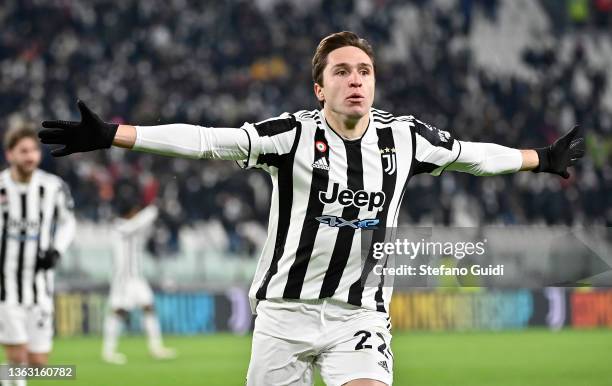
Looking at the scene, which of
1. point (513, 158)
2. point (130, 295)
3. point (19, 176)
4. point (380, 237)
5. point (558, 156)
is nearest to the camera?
point (380, 237)

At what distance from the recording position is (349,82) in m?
4.64

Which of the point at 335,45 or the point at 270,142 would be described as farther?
the point at 335,45

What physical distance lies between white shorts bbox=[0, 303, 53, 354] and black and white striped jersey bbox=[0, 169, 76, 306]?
0.06 m

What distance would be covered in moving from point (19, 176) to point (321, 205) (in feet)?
13.0

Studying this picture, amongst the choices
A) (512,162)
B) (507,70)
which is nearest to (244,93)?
(507,70)

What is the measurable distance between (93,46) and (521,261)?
16835mm

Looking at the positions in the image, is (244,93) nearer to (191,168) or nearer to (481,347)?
(191,168)

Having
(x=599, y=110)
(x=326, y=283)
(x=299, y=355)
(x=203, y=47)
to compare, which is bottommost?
(x=299, y=355)

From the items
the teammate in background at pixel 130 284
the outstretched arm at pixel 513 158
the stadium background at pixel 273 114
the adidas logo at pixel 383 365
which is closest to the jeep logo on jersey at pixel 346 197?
the outstretched arm at pixel 513 158

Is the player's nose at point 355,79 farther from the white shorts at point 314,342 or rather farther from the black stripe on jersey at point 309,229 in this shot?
the white shorts at point 314,342

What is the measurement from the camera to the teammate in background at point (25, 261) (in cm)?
793

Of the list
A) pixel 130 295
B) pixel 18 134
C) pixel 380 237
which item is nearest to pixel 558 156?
pixel 380 237

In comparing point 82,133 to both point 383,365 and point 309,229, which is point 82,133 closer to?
point 309,229

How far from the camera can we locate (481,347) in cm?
1446
